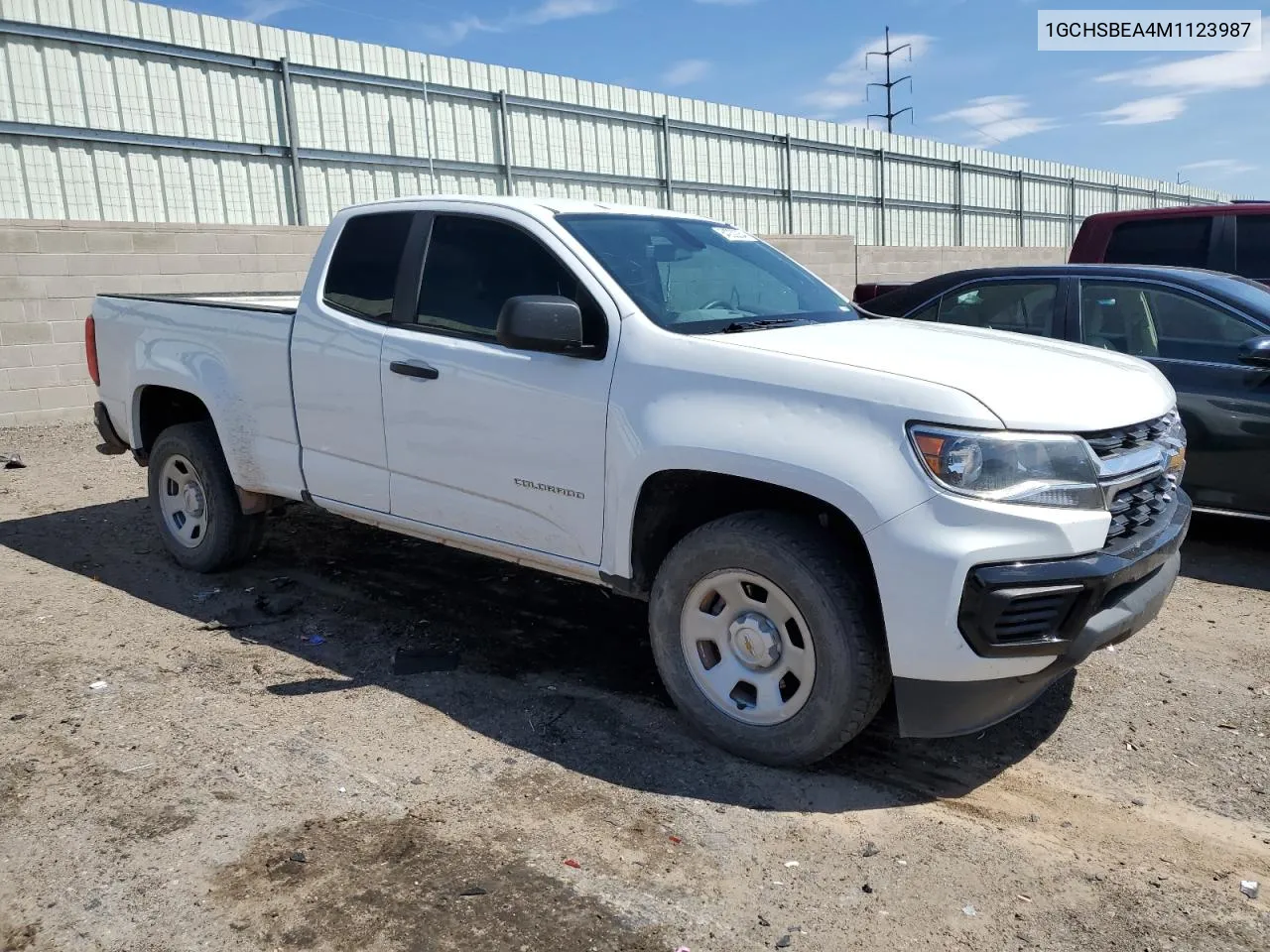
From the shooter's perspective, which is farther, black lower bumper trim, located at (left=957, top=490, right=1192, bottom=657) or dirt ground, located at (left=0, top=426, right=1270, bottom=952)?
black lower bumper trim, located at (left=957, top=490, right=1192, bottom=657)

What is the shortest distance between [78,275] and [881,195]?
1584 centimetres

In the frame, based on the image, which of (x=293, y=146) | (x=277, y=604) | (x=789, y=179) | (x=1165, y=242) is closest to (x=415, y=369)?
(x=277, y=604)

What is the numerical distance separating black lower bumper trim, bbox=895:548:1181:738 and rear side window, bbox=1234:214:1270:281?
233 inches

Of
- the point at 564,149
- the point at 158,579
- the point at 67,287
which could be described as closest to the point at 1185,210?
the point at 158,579

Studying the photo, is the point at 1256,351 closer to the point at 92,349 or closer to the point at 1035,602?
the point at 1035,602

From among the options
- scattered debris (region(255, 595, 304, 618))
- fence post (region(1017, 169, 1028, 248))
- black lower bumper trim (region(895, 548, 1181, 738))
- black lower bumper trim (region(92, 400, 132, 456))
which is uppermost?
fence post (region(1017, 169, 1028, 248))

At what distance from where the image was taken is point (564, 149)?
1519 centimetres

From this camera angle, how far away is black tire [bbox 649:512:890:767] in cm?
332


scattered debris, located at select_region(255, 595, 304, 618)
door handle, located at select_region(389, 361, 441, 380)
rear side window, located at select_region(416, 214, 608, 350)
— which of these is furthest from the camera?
scattered debris, located at select_region(255, 595, 304, 618)

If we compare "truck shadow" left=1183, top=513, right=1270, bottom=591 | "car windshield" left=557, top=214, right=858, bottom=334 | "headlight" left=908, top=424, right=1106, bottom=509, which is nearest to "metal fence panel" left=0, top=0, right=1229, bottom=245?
"car windshield" left=557, top=214, right=858, bottom=334

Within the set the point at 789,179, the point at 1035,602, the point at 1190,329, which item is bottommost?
the point at 1035,602

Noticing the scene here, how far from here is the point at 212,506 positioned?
5691 mm

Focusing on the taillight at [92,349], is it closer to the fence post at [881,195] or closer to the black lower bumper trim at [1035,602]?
the black lower bumper trim at [1035,602]

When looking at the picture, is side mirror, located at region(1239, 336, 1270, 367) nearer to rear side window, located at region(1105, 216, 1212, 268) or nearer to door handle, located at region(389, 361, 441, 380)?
rear side window, located at region(1105, 216, 1212, 268)
